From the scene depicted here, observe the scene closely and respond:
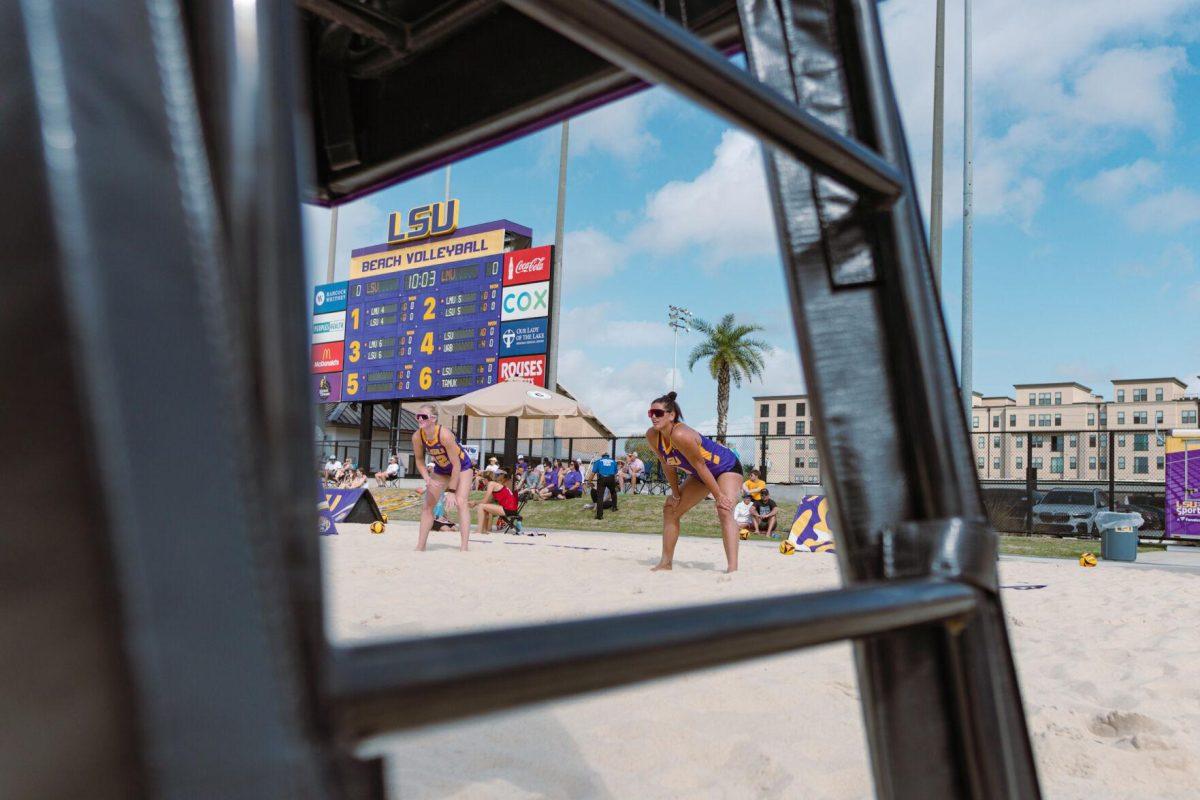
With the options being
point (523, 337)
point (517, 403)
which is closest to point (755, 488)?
point (517, 403)

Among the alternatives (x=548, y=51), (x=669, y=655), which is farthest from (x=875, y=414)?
(x=548, y=51)

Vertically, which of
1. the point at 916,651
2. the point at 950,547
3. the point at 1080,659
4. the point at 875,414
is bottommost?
the point at 1080,659

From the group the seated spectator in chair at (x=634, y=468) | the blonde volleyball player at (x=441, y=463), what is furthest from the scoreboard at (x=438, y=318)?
the blonde volleyball player at (x=441, y=463)

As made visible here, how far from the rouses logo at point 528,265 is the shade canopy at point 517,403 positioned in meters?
3.83

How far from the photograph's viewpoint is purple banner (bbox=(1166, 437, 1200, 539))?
1062 cm

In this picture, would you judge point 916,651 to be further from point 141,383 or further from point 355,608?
point 355,608

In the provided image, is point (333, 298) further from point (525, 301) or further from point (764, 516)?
point (764, 516)

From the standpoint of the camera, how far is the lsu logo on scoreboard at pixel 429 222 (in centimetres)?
2175

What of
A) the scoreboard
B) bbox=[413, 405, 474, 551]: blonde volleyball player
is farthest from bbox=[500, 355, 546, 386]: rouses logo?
bbox=[413, 405, 474, 551]: blonde volleyball player

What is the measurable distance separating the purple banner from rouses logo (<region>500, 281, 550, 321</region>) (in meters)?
11.4

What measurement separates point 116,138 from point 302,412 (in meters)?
0.13

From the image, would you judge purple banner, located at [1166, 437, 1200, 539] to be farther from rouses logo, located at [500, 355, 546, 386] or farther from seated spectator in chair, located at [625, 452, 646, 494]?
rouses logo, located at [500, 355, 546, 386]

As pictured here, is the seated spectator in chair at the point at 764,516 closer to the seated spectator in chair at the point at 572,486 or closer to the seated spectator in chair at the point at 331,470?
the seated spectator in chair at the point at 572,486

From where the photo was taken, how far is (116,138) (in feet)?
1.03
